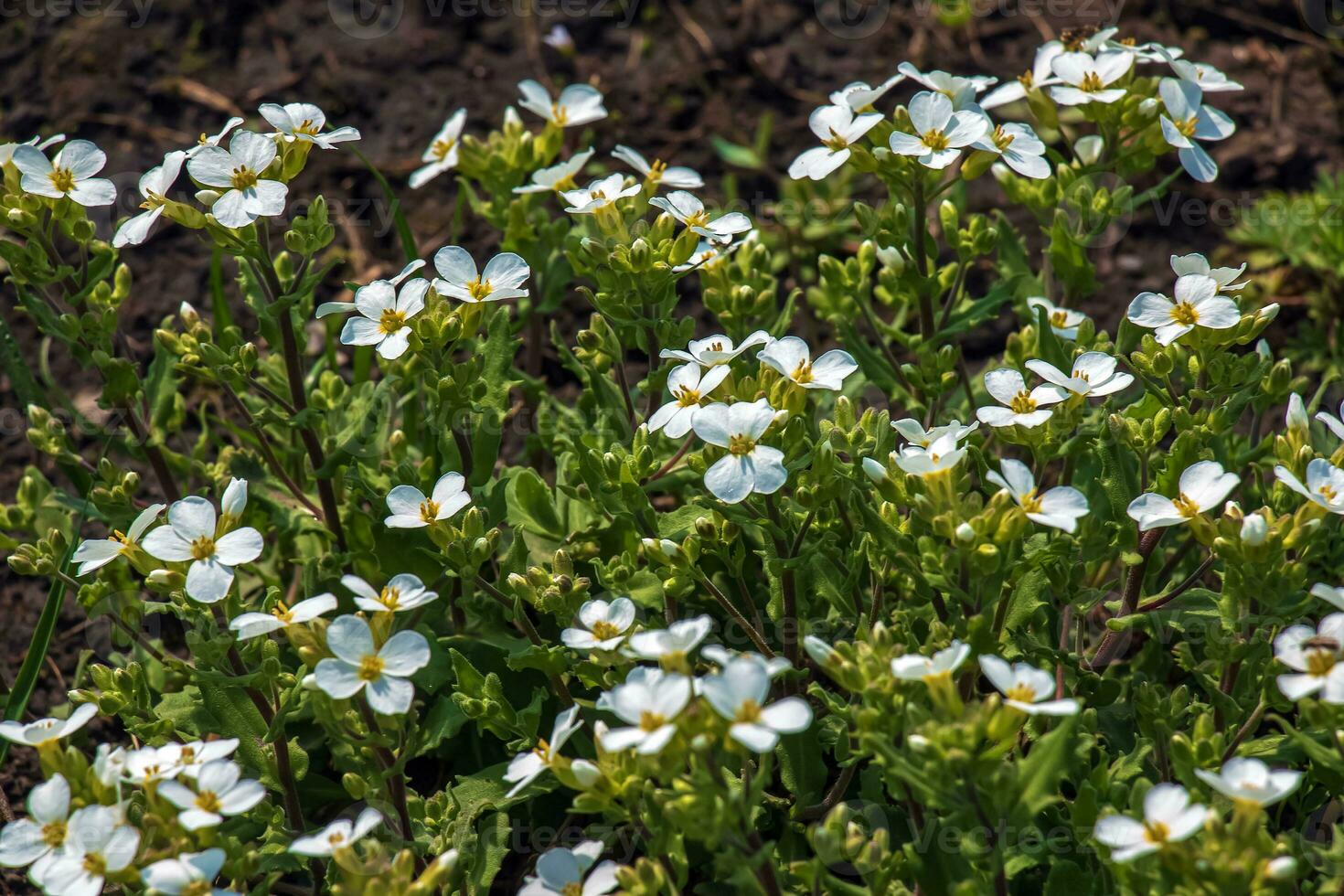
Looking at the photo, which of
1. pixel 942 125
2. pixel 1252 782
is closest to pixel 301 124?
pixel 942 125

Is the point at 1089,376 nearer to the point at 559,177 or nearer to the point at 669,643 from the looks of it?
the point at 669,643

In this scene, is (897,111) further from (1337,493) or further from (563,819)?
(563,819)

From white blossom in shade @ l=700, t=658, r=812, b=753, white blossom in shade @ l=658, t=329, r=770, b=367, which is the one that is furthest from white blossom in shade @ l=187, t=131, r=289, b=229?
white blossom in shade @ l=700, t=658, r=812, b=753

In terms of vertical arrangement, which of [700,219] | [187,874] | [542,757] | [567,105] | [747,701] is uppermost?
[700,219]

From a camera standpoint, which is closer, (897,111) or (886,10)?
(897,111)

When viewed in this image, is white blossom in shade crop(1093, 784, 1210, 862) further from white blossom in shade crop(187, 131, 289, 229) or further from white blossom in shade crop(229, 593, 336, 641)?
white blossom in shade crop(187, 131, 289, 229)

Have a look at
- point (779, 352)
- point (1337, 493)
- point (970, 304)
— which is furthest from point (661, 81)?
point (1337, 493)

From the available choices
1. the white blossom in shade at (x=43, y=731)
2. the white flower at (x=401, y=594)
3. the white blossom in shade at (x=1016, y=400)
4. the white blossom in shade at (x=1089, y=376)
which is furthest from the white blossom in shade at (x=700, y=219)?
the white blossom in shade at (x=43, y=731)
